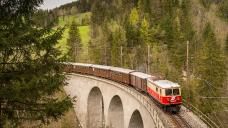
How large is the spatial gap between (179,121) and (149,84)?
7.00 metres

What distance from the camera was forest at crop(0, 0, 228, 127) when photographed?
12961 millimetres

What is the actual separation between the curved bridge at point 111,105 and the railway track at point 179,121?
120 centimetres

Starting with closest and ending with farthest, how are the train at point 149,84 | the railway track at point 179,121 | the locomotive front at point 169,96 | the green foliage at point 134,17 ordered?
the railway track at point 179,121 → the locomotive front at point 169,96 → the train at point 149,84 → the green foliage at point 134,17

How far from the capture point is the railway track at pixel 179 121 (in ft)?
64.3

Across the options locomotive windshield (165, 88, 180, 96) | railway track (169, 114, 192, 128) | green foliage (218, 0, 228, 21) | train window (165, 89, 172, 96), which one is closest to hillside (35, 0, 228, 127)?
green foliage (218, 0, 228, 21)

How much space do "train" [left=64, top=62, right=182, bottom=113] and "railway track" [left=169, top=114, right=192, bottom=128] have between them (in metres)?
0.76

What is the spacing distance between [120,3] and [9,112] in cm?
8279

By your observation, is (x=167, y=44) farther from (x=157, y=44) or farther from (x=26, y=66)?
(x=26, y=66)

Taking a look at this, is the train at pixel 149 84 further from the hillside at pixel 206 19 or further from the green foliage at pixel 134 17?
the hillside at pixel 206 19

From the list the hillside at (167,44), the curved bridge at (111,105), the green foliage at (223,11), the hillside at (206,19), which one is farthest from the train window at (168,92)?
the green foliage at (223,11)

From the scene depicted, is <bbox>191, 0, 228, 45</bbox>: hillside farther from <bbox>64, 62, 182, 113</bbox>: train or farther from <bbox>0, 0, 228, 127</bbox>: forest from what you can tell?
<bbox>64, 62, 182, 113</bbox>: train

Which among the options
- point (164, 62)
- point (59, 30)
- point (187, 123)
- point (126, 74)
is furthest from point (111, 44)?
point (59, 30)

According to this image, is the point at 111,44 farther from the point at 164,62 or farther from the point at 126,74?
the point at 126,74

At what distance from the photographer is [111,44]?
69875mm
